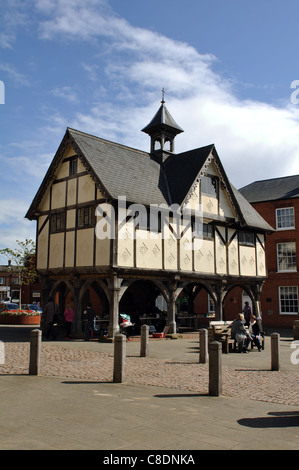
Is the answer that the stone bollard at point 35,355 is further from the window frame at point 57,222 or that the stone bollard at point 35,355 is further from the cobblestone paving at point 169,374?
the window frame at point 57,222

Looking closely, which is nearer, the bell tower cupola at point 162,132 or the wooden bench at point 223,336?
the wooden bench at point 223,336

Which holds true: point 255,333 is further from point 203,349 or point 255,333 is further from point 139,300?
point 139,300

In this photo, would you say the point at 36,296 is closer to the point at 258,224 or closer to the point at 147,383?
the point at 258,224

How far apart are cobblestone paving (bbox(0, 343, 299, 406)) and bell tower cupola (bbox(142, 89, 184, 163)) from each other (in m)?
14.9

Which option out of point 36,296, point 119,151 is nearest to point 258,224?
point 119,151

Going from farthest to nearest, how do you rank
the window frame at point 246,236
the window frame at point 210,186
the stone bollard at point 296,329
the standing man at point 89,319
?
1. the window frame at point 246,236
2. the window frame at point 210,186
3. the stone bollard at point 296,329
4. the standing man at point 89,319

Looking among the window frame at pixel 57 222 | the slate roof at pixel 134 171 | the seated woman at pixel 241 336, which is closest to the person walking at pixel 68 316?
the window frame at pixel 57 222

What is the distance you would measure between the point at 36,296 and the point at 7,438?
183 ft

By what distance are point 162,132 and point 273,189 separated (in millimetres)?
11205

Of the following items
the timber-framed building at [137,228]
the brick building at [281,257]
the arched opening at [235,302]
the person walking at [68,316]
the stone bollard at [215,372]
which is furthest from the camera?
the arched opening at [235,302]

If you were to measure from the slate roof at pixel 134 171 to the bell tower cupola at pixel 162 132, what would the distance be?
649 mm

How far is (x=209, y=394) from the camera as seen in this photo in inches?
340

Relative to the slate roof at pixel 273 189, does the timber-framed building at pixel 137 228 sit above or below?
below

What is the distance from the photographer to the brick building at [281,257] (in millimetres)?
30312
